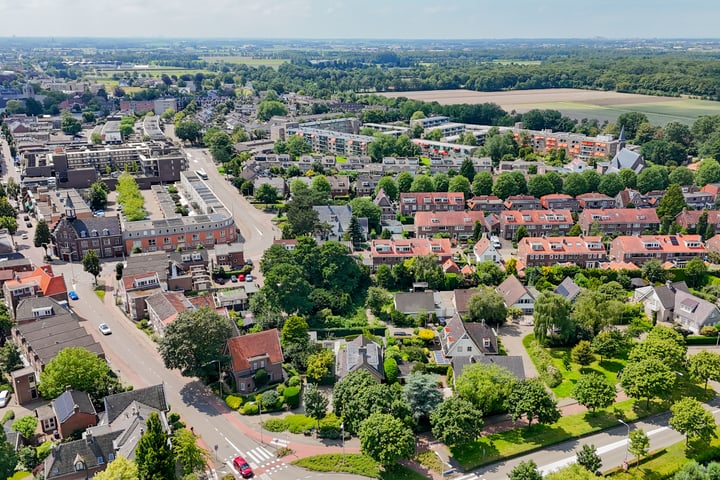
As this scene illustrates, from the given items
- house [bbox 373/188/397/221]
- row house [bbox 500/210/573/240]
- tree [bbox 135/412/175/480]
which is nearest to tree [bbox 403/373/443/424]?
tree [bbox 135/412/175/480]

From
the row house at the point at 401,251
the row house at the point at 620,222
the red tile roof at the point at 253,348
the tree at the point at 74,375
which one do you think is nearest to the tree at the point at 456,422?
the red tile roof at the point at 253,348

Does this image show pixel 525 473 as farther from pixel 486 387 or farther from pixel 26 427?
pixel 26 427

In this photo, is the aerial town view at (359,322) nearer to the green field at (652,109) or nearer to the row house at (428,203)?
the row house at (428,203)

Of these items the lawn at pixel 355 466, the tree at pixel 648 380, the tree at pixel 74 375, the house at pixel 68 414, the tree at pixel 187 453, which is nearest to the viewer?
the tree at pixel 187 453

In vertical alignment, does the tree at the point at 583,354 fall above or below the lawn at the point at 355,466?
above

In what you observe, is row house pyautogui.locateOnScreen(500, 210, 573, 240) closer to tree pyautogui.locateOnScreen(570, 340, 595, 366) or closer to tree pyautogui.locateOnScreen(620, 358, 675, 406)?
tree pyautogui.locateOnScreen(570, 340, 595, 366)

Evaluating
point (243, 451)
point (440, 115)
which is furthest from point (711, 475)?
point (440, 115)
